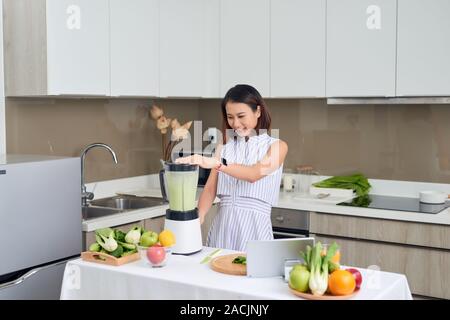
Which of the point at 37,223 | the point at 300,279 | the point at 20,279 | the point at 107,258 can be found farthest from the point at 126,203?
the point at 300,279

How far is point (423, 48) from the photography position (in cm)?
361

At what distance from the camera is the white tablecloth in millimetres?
2027

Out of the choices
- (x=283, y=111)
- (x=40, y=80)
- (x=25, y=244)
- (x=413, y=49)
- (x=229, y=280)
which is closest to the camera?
(x=229, y=280)

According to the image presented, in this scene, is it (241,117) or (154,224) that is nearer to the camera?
(241,117)

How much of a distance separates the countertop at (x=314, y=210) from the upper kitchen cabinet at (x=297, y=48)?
0.70 m

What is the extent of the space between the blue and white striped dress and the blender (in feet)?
1.49

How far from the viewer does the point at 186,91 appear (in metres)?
4.25

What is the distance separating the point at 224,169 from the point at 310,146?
Result: 1943 millimetres

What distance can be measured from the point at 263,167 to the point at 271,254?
0.75 meters

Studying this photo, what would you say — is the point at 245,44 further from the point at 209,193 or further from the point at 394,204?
the point at 209,193

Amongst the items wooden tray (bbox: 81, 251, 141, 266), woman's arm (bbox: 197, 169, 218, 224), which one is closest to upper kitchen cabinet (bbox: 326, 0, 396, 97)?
woman's arm (bbox: 197, 169, 218, 224)

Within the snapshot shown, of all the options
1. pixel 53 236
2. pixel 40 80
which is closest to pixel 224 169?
pixel 53 236

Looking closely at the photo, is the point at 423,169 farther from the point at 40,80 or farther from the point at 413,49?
the point at 40,80

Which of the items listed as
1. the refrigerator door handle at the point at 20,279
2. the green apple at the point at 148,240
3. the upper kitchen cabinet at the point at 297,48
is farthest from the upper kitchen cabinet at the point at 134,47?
the green apple at the point at 148,240
